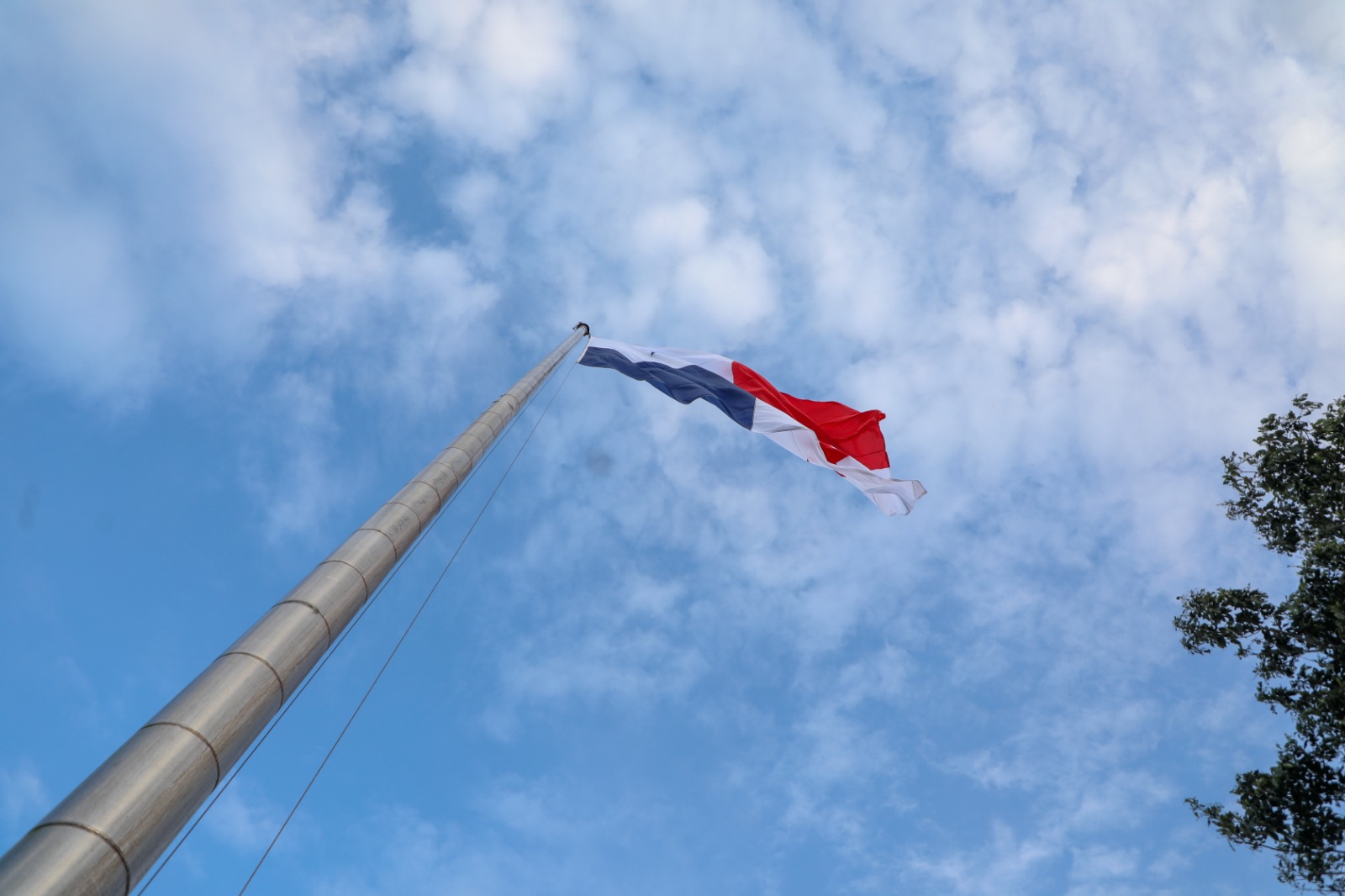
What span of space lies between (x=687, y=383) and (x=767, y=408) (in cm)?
266

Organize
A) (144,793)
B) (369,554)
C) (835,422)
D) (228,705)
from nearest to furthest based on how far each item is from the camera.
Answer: (144,793), (228,705), (369,554), (835,422)

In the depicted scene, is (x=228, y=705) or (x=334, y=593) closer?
(x=228, y=705)

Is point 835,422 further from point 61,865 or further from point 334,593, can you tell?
point 61,865

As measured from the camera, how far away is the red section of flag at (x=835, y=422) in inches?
985

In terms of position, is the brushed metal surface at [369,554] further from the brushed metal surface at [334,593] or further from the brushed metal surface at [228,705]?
the brushed metal surface at [228,705]

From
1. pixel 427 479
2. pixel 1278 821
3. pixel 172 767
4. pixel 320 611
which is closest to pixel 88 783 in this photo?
pixel 172 767

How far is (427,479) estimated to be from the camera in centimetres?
1352

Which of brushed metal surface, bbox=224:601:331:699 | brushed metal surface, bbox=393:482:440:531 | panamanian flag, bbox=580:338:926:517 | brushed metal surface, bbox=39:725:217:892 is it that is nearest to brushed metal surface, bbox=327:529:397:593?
brushed metal surface, bbox=393:482:440:531

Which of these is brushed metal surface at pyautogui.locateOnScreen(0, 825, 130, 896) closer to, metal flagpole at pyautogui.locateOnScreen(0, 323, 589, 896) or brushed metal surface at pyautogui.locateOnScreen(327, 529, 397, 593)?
metal flagpole at pyautogui.locateOnScreen(0, 323, 589, 896)

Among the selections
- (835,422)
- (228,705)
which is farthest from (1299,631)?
(228,705)

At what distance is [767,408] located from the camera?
26.1 meters

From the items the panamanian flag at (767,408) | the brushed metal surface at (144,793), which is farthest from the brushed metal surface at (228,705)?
the panamanian flag at (767,408)

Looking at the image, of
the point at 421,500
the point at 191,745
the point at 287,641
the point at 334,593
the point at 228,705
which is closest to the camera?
the point at 191,745

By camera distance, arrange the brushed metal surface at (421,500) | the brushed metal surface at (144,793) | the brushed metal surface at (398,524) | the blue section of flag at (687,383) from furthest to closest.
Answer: the blue section of flag at (687,383)
the brushed metal surface at (421,500)
the brushed metal surface at (398,524)
the brushed metal surface at (144,793)
